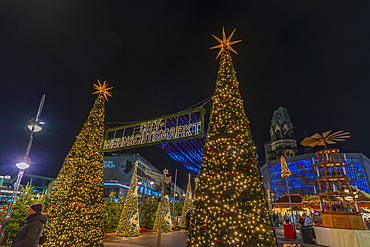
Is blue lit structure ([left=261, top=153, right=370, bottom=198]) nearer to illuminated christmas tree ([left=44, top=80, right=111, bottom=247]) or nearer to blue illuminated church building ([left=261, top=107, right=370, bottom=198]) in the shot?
blue illuminated church building ([left=261, top=107, right=370, bottom=198])

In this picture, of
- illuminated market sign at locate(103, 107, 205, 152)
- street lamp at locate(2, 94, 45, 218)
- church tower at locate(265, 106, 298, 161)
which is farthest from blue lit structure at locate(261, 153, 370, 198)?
street lamp at locate(2, 94, 45, 218)

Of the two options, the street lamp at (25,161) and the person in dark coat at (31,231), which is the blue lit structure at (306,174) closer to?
the street lamp at (25,161)

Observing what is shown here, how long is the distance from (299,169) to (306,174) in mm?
2184

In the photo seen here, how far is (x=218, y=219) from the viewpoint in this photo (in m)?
5.49

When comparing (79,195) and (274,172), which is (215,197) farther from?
(274,172)

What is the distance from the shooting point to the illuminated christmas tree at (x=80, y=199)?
7621 millimetres

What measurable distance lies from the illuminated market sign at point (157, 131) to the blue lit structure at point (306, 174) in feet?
140

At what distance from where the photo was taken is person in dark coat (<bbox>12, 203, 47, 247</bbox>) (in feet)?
13.4

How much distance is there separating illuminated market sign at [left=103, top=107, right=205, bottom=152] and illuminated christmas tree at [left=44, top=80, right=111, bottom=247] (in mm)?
2120

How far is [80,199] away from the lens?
27.0 ft

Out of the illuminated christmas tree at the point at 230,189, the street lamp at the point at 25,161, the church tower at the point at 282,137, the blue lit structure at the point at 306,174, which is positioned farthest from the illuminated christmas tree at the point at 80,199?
the church tower at the point at 282,137

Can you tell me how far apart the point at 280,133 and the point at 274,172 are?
22948 mm

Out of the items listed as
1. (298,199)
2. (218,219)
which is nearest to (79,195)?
(218,219)

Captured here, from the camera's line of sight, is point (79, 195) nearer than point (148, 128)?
Yes
